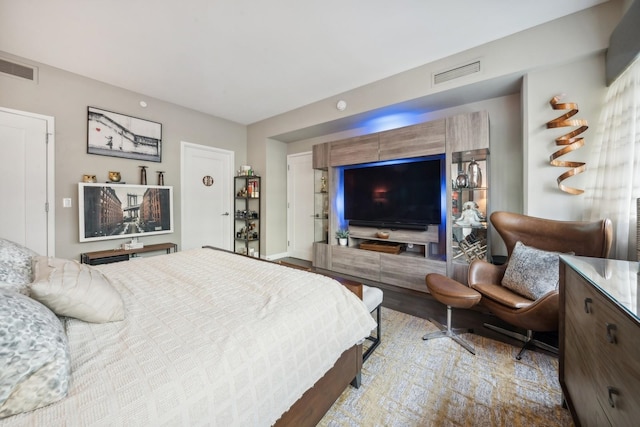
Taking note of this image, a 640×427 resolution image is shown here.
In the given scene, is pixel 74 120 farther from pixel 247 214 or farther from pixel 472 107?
pixel 472 107

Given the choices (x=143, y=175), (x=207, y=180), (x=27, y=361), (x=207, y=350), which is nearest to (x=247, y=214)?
(x=207, y=180)

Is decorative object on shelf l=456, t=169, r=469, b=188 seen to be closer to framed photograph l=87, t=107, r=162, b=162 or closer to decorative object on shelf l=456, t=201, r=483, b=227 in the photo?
decorative object on shelf l=456, t=201, r=483, b=227

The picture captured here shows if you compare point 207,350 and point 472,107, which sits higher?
point 472,107

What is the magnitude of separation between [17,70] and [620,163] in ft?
19.7

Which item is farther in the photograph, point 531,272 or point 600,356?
point 531,272

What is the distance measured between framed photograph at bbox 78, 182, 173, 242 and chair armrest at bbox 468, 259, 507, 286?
417 cm

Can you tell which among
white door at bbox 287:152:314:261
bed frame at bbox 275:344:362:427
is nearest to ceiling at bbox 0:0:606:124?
white door at bbox 287:152:314:261

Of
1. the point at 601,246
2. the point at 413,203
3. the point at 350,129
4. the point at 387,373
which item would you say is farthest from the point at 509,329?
the point at 350,129

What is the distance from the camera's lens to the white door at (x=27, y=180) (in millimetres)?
2656

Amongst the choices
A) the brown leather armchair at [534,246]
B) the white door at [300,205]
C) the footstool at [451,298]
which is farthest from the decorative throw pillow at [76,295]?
the white door at [300,205]

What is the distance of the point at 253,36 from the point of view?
2.37m

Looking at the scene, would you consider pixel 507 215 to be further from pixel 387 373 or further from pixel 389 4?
pixel 389 4

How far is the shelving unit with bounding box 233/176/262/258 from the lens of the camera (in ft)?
15.6

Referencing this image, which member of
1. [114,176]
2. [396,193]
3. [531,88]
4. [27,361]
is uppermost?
[531,88]
